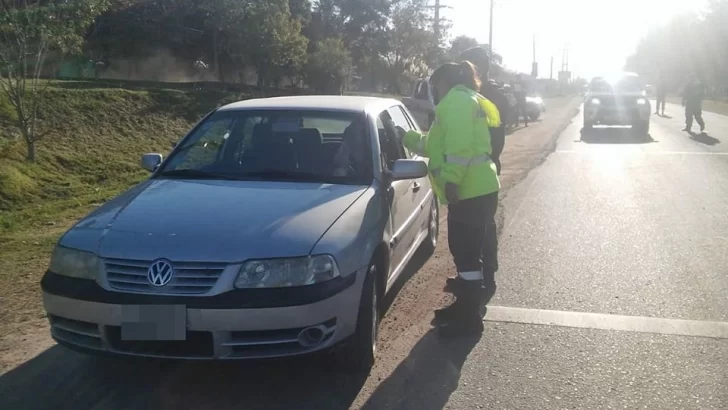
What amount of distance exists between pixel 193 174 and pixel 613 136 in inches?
786

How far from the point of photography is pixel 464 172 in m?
5.11

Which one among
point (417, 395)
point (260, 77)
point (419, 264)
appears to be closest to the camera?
point (417, 395)

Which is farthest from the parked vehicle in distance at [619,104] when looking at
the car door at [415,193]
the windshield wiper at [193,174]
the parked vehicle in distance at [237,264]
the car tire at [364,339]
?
the car tire at [364,339]

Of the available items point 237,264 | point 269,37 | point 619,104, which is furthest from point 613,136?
point 237,264

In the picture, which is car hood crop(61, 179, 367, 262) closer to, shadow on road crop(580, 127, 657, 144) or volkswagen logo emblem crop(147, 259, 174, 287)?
volkswagen logo emblem crop(147, 259, 174, 287)

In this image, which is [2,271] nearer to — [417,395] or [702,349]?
[417,395]

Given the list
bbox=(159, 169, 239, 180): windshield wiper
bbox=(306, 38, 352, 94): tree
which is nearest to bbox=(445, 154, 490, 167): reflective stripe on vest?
bbox=(159, 169, 239, 180): windshield wiper

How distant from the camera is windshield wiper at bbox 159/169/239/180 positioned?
5.28 metres

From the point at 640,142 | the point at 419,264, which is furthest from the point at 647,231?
the point at 640,142

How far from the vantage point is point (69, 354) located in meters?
4.89

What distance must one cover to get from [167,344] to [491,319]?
99.3 inches

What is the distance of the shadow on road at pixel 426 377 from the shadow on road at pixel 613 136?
17.1 m

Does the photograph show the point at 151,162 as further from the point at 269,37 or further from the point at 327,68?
the point at 327,68

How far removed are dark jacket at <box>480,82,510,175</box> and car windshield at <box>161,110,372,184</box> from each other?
4.63ft
